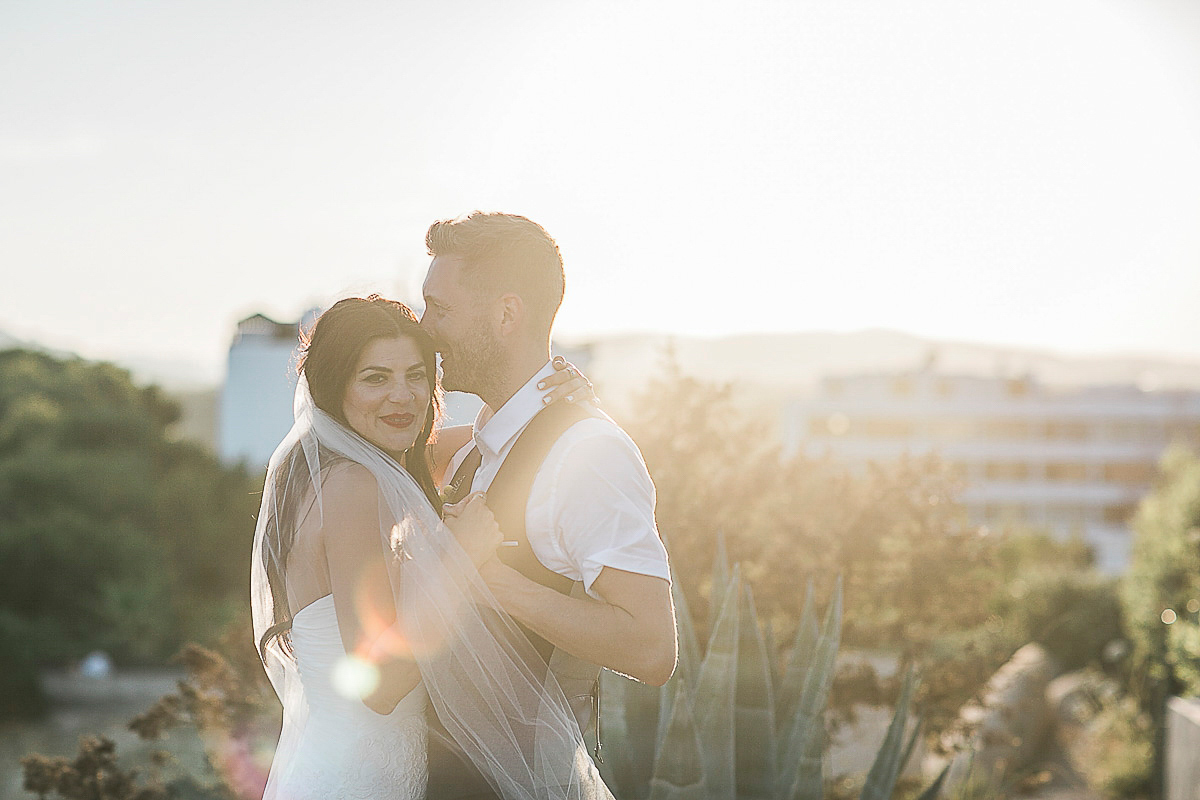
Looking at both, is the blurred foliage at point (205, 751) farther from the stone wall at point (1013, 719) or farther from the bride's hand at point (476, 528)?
the stone wall at point (1013, 719)

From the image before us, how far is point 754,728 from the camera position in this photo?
4070 millimetres

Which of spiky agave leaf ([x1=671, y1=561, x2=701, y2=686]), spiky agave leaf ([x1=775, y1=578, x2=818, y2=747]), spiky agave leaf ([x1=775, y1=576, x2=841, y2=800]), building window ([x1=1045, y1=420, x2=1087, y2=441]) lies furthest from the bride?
building window ([x1=1045, y1=420, x2=1087, y2=441])

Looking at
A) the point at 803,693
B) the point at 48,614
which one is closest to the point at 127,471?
the point at 48,614

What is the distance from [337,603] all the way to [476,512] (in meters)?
0.40

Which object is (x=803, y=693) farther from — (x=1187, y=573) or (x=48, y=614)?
(x=48, y=614)

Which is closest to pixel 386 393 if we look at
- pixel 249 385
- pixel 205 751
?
pixel 205 751

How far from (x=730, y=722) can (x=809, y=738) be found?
15.9 inches

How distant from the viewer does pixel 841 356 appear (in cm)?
12381

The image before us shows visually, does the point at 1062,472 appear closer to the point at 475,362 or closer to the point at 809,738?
the point at 809,738

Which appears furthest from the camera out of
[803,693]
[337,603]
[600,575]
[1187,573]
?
[1187,573]

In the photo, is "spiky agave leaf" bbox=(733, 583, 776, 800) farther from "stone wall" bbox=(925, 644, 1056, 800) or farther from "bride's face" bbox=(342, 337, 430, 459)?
"stone wall" bbox=(925, 644, 1056, 800)

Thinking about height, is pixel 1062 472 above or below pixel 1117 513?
above

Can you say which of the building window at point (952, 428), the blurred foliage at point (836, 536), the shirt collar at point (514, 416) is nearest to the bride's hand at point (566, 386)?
the shirt collar at point (514, 416)

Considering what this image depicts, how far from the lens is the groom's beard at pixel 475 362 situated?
286 cm
